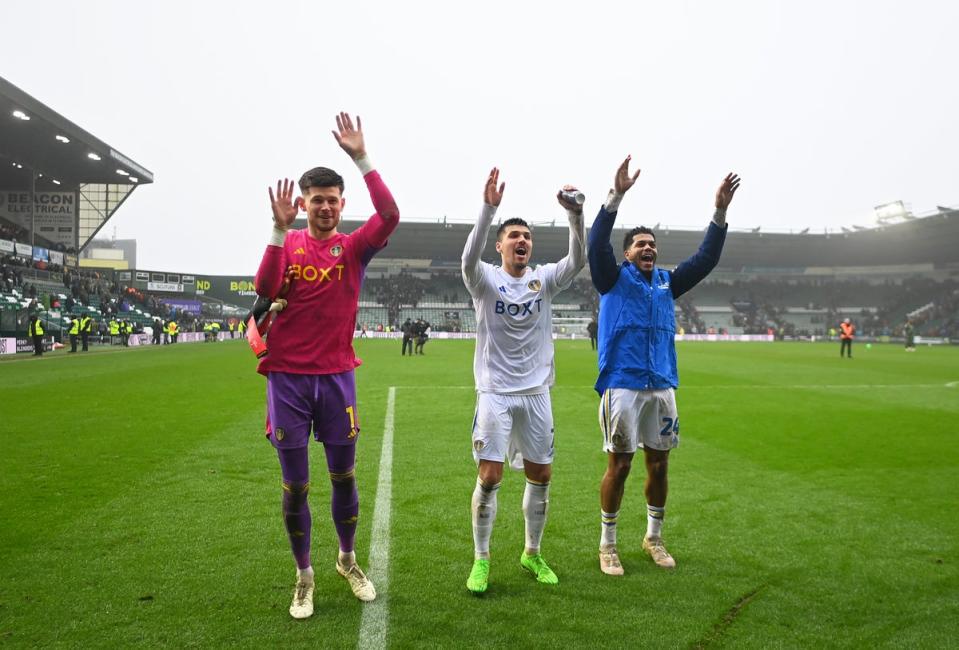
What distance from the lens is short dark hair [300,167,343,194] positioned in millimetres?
3631

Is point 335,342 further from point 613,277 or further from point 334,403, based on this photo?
point 613,277

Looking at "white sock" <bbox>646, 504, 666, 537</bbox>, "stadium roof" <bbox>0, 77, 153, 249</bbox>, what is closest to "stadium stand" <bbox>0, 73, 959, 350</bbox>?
"stadium roof" <bbox>0, 77, 153, 249</bbox>

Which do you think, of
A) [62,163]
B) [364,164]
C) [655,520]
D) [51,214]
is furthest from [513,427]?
[51,214]

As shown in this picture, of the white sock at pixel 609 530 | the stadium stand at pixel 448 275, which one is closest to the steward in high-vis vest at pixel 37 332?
the stadium stand at pixel 448 275

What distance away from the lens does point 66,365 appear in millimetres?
20047

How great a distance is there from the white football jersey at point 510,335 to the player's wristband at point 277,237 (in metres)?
1.26

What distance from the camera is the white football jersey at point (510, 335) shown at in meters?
4.05

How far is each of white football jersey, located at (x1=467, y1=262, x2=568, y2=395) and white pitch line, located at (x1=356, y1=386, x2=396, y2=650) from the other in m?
1.34

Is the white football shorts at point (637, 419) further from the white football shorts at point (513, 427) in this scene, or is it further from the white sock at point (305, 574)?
the white sock at point (305, 574)

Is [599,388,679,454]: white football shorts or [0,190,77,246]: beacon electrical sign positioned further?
[0,190,77,246]: beacon electrical sign

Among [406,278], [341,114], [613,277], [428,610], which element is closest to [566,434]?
[613,277]

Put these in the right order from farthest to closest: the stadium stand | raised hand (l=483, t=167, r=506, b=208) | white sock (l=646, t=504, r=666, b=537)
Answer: the stadium stand → white sock (l=646, t=504, r=666, b=537) → raised hand (l=483, t=167, r=506, b=208)

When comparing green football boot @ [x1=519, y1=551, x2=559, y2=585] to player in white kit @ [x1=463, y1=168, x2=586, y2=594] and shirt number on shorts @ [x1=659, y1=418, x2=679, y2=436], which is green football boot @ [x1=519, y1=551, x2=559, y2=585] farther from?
shirt number on shorts @ [x1=659, y1=418, x2=679, y2=436]

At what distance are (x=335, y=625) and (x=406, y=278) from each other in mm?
64530
